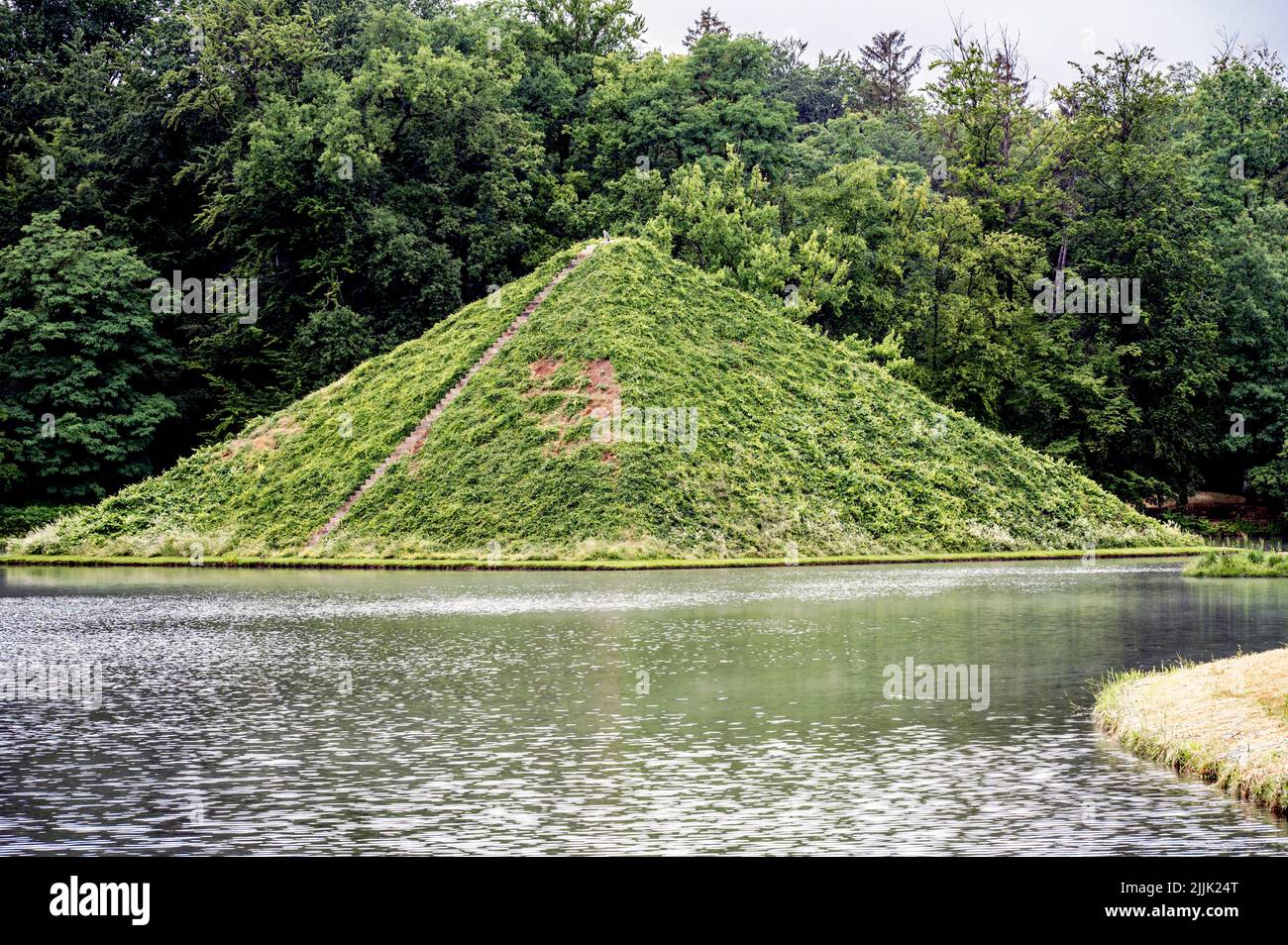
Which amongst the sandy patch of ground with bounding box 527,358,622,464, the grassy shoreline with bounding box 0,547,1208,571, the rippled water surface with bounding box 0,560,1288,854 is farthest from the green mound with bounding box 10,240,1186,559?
the rippled water surface with bounding box 0,560,1288,854

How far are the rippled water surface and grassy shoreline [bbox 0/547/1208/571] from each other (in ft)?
40.5

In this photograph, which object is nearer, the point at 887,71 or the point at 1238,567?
the point at 1238,567

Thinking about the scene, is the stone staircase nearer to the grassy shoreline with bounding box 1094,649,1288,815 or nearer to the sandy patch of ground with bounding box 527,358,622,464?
the sandy patch of ground with bounding box 527,358,622,464

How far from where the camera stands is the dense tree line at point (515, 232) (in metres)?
66.9

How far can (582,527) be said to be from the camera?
147 feet

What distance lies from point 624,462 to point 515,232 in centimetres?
2639

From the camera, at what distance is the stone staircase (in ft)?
159

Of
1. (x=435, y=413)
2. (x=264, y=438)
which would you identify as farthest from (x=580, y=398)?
(x=264, y=438)

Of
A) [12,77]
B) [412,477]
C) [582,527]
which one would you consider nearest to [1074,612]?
[582,527]

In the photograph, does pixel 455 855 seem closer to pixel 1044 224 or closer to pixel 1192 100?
pixel 1044 224

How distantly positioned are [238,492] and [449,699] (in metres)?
36.6

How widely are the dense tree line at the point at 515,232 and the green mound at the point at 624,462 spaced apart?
8.99 meters

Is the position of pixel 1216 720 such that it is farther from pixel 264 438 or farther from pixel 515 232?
pixel 515 232

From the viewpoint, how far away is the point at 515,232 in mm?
70688
